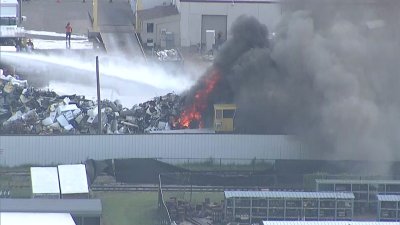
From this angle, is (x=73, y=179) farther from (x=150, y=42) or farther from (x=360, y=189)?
(x=150, y=42)

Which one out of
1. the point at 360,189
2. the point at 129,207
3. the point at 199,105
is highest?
the point at 199,105

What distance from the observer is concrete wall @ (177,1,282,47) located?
54906 millimetres

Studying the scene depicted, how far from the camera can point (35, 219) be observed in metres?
38.3

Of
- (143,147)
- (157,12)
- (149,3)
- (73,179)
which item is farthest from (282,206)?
(149,3)

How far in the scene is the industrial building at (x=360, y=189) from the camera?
4191 centimetres

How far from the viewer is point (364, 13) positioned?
47188 millimetres

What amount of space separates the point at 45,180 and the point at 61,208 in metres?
2.15

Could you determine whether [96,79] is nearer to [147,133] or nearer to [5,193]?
[147,133]

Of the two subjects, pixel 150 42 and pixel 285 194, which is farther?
pixel 150 42

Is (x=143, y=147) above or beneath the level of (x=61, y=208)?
above

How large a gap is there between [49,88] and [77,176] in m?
8.63

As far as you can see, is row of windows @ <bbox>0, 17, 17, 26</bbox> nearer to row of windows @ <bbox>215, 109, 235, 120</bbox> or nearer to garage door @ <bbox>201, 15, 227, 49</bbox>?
garage door @ <bbox>201, 15, 227, 49</bbox>

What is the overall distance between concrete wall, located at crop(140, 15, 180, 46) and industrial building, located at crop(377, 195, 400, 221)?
15.4m

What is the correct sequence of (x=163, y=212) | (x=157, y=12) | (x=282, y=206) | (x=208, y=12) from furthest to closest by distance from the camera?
(x=157, y=12) → (x=208, y=12) → (x=282, y=206) → (x=163, y=212)
